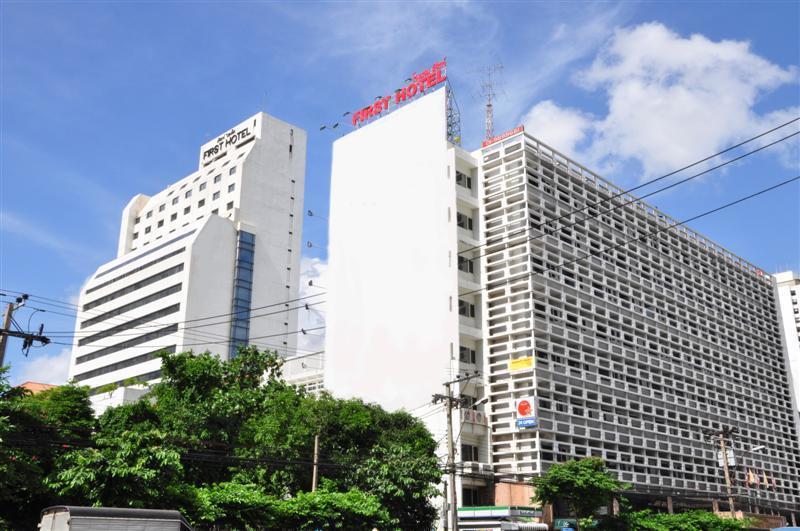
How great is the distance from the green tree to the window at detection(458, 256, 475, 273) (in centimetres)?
1926

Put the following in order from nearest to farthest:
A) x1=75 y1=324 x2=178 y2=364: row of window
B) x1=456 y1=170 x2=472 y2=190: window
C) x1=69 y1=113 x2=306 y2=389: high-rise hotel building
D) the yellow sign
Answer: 1. the yellow sign
2. x1=456 y1=170 x2=472 y2=190: window
3. x1=75 y1=324 x2=178 y2=364: row of window
4. x1=69 y1=113 x2=306 y2=389: high-rise hotel building

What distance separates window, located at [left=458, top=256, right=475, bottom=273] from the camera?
2459 inches

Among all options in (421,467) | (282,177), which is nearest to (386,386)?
(421,467)

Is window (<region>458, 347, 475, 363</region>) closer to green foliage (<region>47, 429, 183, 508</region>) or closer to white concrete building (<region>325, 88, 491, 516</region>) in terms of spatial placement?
white concrete building (<region>325, 88, 491, 516</region>)

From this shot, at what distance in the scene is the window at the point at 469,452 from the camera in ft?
183

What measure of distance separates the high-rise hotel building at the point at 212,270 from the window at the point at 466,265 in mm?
44642

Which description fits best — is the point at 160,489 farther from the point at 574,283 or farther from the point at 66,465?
the point at 574,283

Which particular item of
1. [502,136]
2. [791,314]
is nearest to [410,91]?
[502,136]

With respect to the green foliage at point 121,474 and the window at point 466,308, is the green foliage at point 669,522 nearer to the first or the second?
the window at point 466,308

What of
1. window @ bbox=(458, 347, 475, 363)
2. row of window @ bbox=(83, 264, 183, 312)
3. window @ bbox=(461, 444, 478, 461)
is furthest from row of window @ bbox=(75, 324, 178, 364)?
window @ bbox=(461, 444, 478, 461)

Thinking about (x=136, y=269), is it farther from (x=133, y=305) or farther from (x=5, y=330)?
(x=5, y=330)

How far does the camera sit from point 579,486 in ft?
154

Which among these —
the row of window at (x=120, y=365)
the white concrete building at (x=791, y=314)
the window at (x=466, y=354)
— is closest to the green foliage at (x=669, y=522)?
the window at (x=466, y=354)

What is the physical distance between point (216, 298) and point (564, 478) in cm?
6267
